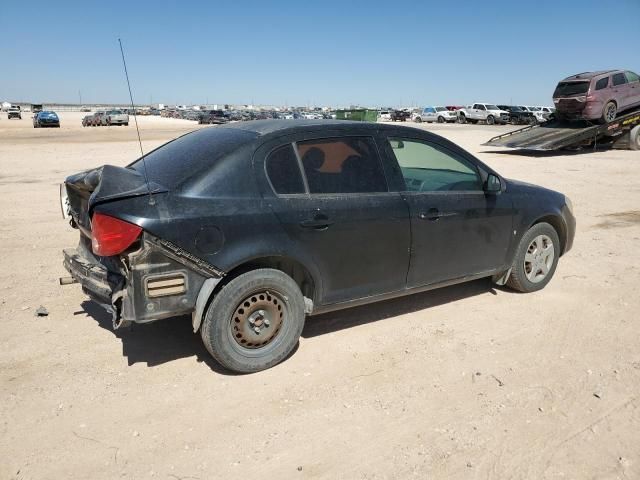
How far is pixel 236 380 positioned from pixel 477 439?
158cm

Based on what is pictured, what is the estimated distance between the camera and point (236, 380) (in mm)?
3578

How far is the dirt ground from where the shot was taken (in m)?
2.77

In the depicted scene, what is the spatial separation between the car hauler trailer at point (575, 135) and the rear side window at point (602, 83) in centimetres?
129

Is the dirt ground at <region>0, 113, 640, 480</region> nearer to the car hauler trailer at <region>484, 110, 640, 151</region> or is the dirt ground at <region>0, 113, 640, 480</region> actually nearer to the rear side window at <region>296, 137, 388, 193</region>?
the rear side window at <region>296, 137, 388, 193</region>

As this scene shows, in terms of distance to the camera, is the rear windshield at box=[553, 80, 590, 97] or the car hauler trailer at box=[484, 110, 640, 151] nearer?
the car hauler trailer at box=[484, 110, 640, 151]

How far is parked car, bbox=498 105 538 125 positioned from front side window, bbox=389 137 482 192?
46447 millimetres

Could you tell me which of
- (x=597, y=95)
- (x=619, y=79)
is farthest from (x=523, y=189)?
(x=619, y=79)

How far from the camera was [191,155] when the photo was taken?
379 centimetres

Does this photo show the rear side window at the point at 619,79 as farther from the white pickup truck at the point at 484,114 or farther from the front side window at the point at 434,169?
the white pickup truck at the point at 484,114

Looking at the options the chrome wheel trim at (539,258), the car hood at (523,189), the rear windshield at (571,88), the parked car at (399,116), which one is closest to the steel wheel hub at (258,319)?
the car hood at (523,189)

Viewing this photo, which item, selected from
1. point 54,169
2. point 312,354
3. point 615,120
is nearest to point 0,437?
point 312,354

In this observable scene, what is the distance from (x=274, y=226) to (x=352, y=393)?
1.20 metres

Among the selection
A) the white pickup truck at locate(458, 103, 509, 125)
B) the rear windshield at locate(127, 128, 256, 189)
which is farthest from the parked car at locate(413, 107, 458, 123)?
the rear windshield at locate(127, 128, 256, 189)

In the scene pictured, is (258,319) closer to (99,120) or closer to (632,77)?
(632,77)
